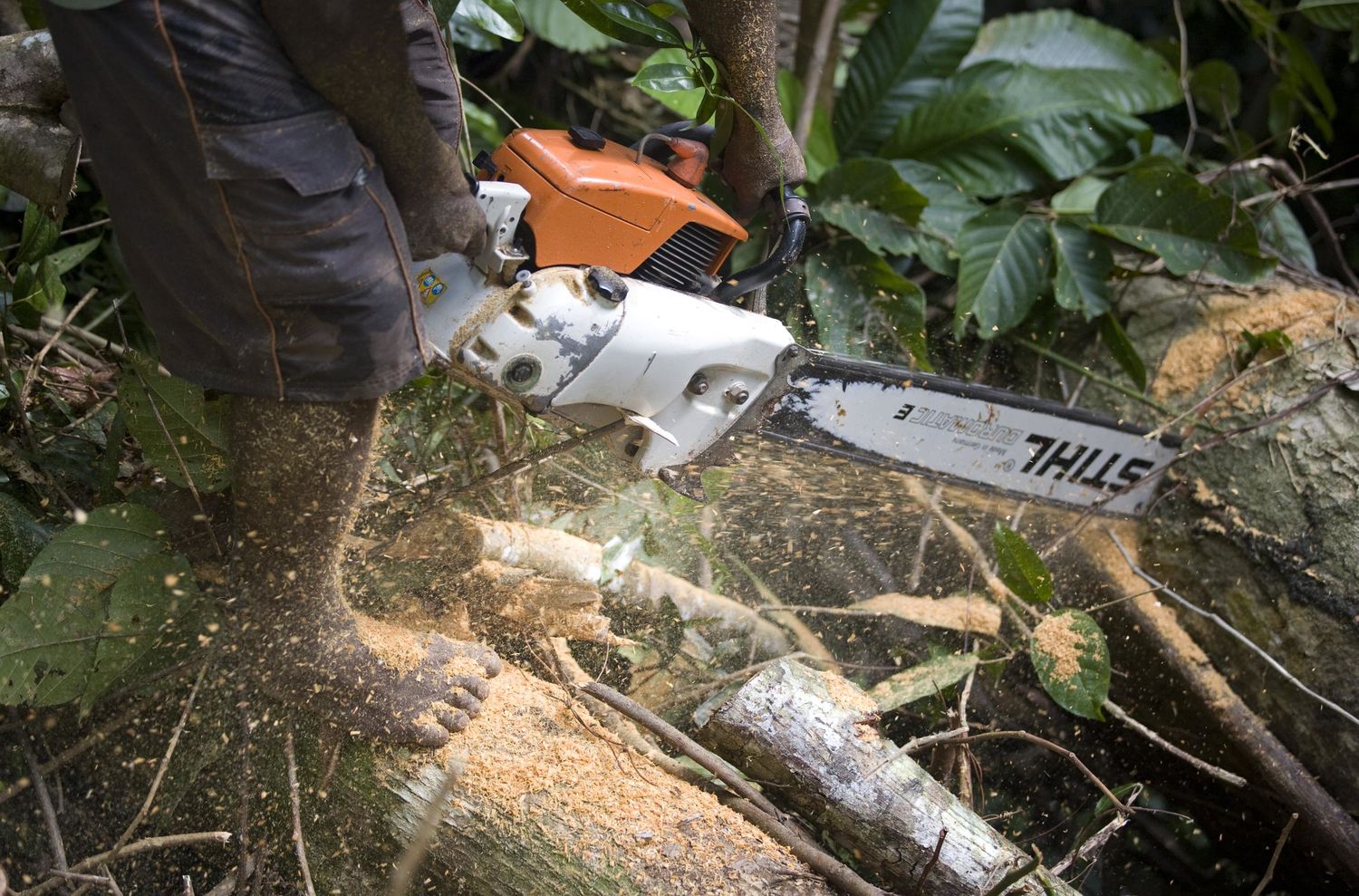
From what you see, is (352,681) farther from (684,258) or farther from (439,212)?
(684,258)

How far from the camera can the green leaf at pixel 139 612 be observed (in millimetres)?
1839

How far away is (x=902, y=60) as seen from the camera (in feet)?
11.8

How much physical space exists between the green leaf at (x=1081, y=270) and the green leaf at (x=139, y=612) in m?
2.57

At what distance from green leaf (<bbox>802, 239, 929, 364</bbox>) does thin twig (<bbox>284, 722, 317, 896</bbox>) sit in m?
1.81

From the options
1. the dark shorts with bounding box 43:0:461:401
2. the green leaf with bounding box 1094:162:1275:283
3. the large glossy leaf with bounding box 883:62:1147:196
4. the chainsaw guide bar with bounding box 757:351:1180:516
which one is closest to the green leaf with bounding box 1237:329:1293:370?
the green leaf with bounding box 1094:162:1275:283

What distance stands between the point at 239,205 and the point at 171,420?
80 cm

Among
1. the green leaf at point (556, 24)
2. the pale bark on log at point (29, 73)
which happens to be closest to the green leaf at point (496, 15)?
the pale bark on log at point (29, 73)

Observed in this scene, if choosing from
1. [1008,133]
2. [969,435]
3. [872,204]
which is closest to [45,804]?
[969,435]

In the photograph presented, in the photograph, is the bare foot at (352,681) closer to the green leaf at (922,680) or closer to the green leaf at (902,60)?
the green leaf at (922,680)

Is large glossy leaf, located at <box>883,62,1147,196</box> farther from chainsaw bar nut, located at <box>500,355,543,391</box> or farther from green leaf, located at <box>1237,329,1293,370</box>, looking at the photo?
chainsaw bar nut, located at <box>500,355,543,391</box>

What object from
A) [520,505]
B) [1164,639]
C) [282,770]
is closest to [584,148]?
[520,505]

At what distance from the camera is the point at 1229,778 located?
2.30 m

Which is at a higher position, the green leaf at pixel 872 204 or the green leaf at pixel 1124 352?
the green leaf at pixel 872 204

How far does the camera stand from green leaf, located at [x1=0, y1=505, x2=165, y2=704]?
1.77 m
